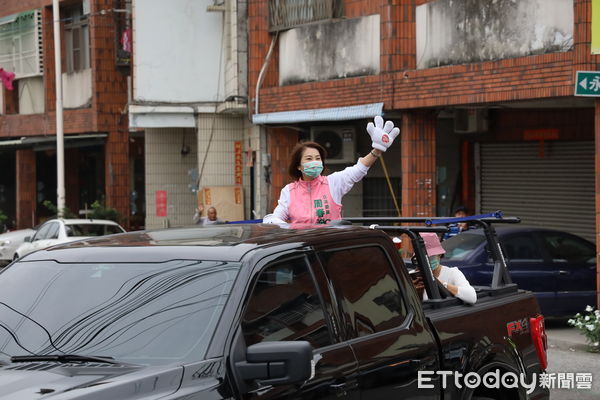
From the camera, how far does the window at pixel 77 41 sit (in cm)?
2958

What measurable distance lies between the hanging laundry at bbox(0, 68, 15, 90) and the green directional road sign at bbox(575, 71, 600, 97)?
71.0 feet

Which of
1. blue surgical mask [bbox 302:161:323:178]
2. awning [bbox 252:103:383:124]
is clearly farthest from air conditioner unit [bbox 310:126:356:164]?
blue surgical mask [bbox 302:161:323:178]

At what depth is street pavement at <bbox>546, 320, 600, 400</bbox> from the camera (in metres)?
9.52

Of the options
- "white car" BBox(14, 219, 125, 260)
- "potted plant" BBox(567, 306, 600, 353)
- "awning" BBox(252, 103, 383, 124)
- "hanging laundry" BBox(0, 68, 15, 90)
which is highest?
"hanging laundry" BBox(0, 68, 15, 90)

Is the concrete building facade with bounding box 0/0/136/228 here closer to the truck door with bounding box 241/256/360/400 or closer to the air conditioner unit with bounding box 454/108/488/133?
the air conditioner unit with bounding box 454/108/488/133

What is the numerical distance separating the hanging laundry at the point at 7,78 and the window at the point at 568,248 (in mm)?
20817

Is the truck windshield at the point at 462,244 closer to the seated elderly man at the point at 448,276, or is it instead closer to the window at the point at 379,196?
the window at the point at 379,196

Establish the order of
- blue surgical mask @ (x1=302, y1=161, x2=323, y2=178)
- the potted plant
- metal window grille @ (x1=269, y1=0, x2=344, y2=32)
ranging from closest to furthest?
1. blue surgical mask @ (x1=302, y1=161, x2=323, y2=178)
2. the potted plant
3. metal window grille @ (x1=269, y1=0, x2=344, y2=32)

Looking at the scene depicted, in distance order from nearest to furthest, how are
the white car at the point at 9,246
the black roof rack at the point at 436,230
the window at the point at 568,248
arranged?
the black roof rack at the point at 436,230 < the window at the point at 568,248 < the white car at the point at 9,246

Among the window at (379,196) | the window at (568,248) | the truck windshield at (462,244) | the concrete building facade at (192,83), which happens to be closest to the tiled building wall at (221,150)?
the concrete building facade at (192,83)

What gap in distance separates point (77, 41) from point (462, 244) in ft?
62.8

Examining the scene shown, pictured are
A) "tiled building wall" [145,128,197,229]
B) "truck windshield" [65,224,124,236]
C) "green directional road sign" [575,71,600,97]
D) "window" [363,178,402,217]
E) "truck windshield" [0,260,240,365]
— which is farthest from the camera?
"tiled building wall" [145,128,197,229]

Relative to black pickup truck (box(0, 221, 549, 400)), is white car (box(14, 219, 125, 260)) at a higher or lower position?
lower

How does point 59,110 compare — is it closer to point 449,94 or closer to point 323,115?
point 323,115
